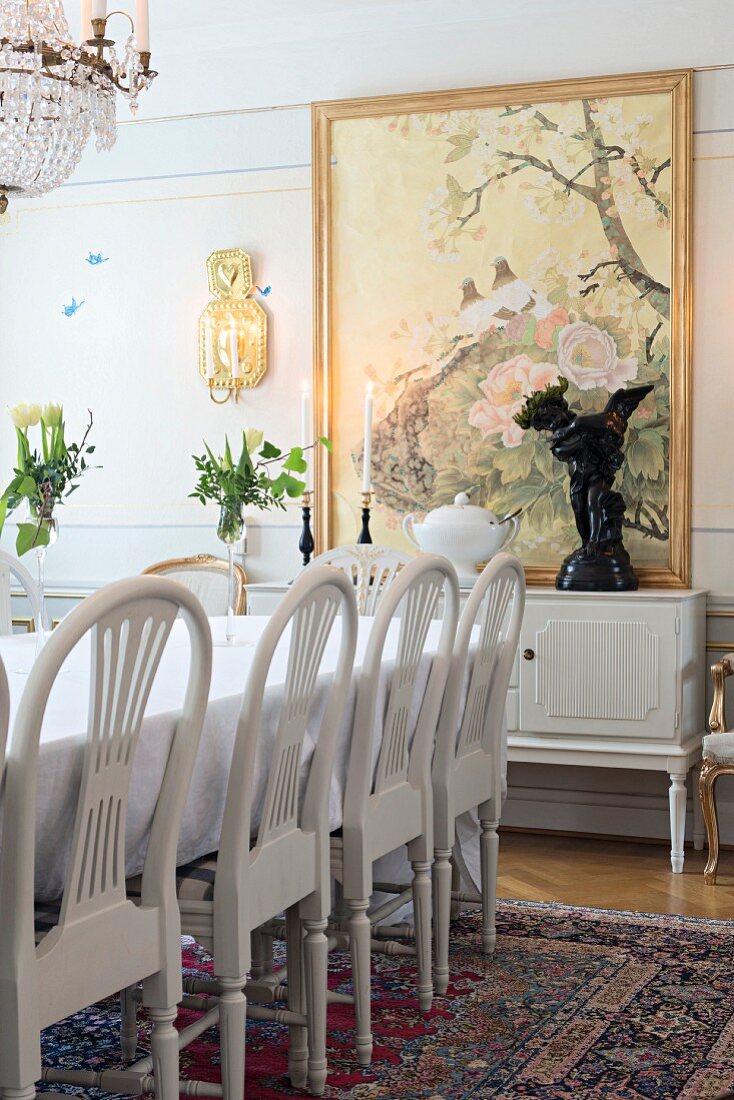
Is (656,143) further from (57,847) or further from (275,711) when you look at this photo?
(57,847)

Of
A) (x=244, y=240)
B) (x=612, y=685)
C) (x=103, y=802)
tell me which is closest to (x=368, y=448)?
(x=244, y=240)

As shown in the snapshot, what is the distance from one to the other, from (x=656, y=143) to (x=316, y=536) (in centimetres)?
188

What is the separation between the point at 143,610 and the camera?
6.00 ft

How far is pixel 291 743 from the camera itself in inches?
91.6

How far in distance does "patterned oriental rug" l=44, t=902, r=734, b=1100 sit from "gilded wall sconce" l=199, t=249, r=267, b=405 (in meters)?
2.45

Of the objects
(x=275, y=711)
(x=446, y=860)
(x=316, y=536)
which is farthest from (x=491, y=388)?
(x=275, y=711)

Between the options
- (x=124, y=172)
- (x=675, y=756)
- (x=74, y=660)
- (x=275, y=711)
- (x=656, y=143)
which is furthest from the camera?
(x=124, y=172)

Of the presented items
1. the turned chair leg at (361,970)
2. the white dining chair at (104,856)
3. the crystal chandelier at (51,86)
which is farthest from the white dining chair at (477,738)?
the crystal chandelier at (51,86)

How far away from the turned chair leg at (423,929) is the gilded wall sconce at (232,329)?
2724 mm

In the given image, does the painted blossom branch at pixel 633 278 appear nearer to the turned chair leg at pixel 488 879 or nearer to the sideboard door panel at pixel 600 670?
the sideboard door panel at pixel 600 670

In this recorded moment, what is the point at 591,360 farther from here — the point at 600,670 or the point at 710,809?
the point at 710,809

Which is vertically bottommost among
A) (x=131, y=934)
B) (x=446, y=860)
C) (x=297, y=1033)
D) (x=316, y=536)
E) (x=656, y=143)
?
(x=297, y=1033)

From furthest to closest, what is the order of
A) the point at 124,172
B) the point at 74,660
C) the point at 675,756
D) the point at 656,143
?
the point at 124,172 → the point at 656,143 → the point at 675,756 → the point at 74,660

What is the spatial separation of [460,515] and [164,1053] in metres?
2.87
